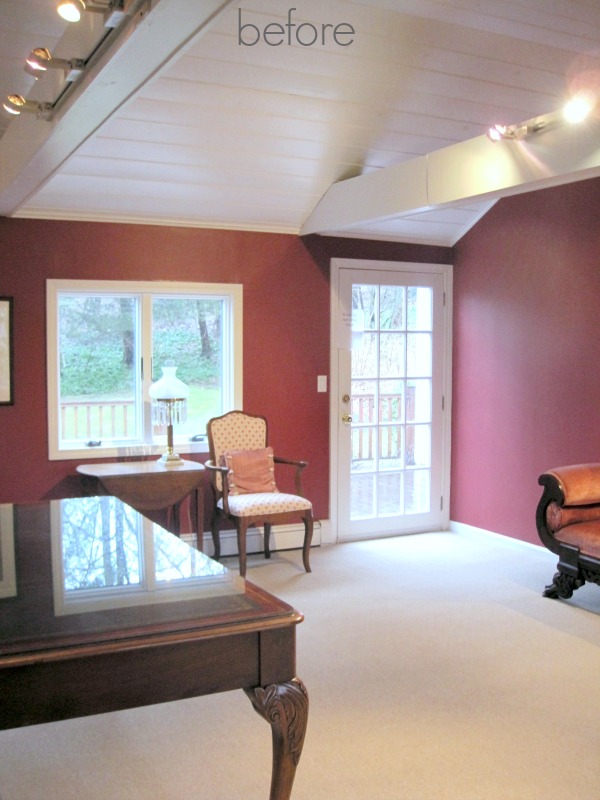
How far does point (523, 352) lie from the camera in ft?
16.9

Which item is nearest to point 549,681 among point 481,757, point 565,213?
point 481,757

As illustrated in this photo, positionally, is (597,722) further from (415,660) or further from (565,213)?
(565,213)

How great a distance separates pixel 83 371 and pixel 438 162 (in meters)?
2.41

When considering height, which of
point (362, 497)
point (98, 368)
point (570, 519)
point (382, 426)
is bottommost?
point (362, 497)

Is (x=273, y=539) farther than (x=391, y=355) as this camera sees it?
No

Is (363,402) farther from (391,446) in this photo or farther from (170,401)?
(170,401)

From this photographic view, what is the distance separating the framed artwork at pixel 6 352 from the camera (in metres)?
4.47

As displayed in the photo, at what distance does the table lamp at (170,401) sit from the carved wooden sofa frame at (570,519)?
2.11 metres

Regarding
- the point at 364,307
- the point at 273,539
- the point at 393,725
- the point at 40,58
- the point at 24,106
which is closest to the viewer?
the point at 40,58

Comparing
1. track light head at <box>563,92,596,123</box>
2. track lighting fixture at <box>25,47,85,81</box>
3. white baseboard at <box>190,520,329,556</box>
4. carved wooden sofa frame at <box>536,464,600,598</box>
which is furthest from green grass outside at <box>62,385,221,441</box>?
track light head at <box>563,92,596,123</box>

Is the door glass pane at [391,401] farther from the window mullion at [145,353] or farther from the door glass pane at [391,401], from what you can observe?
the window mullion at [145,353]

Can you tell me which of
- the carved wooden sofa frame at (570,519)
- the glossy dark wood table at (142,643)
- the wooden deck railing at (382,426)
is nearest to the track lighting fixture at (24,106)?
the glossy dark wood table at (142,643)

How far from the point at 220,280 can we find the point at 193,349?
18.9 inches

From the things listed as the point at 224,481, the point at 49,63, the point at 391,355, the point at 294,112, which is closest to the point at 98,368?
the point at 224,481
